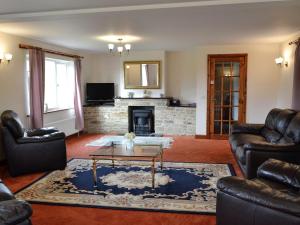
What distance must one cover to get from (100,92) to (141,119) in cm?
146

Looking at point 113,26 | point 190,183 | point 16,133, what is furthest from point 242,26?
point 16,133

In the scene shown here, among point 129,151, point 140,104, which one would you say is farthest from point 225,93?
point 129,151

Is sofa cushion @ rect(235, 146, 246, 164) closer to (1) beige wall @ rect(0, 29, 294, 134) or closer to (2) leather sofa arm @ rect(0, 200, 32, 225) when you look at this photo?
(1) beige wall @ rect(0, 29, 294, 134)

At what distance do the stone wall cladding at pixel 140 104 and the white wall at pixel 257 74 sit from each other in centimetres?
95

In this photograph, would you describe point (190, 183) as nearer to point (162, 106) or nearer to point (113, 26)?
point (113, 26)

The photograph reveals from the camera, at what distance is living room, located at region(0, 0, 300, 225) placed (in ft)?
10.0

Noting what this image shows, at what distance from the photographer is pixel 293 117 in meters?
4.34

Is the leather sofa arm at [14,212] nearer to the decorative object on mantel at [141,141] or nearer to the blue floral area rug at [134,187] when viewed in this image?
the blue floral area rug at [134,187]

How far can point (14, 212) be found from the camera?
169 centimetres

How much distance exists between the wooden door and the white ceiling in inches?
26.0

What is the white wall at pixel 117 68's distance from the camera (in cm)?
793

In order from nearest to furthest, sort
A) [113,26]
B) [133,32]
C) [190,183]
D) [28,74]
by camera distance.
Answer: [190,183] < [113,26] < [133,32] < [28,74]

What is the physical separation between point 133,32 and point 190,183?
9.39ft

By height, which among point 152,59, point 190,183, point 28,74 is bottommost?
point 190,183
